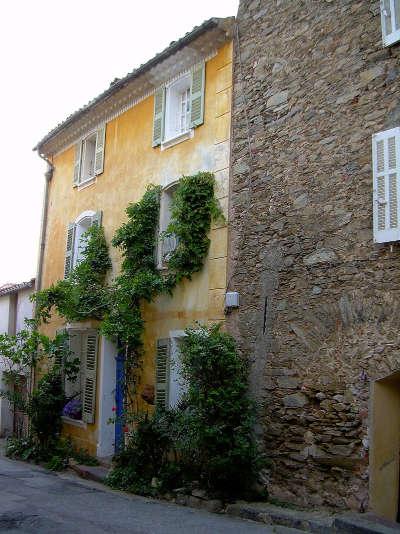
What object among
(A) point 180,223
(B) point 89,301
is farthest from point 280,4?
(B) point 89,301

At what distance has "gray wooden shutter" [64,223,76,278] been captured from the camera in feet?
48.5

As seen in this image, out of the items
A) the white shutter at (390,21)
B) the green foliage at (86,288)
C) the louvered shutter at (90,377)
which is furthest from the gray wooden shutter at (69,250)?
the white shutter at (390,21)

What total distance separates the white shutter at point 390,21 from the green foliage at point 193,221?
12.0 ft

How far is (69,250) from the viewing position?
14.9 meters

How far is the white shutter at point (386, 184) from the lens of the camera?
7363mm

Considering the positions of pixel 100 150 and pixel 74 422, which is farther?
pixel 100 150

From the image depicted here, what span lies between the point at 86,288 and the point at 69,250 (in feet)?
8.18

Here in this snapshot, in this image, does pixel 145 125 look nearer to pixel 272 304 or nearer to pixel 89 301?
pixel 89 301

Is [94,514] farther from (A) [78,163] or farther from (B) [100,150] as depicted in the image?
(A) [78,163]

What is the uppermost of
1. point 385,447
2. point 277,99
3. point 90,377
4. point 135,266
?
point 277,99

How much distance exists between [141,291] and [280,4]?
5.23 meters

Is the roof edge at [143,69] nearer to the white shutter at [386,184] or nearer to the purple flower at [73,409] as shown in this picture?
the white shutter at [386,184]

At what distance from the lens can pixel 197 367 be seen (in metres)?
8.70

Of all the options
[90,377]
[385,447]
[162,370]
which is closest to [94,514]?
[162,370]
